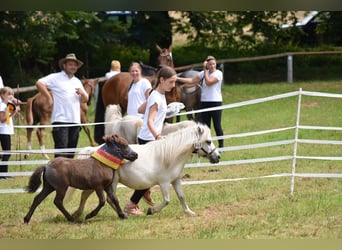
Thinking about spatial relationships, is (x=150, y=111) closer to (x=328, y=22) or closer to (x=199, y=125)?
(x=199, y=125)

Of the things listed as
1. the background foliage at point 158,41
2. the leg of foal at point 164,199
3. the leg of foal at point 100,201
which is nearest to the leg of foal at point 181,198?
the leg of foal at point 164,199

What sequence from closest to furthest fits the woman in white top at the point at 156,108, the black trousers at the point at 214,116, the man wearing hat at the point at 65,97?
the woman in white top at the point at 156,108 < the man wearing hat at the point at 65,97 < the black trousers at the point at 214,116

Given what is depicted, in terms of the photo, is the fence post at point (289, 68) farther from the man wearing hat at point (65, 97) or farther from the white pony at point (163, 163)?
the white pony at point (163, 163)

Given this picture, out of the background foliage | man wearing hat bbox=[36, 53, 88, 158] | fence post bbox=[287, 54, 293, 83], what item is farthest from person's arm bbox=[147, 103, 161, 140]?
fence post bbox=[287, 54, 293, 83]

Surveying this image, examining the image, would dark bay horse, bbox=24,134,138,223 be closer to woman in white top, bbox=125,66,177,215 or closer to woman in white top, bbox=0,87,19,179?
woman in white top, bbox=125,66,177,215

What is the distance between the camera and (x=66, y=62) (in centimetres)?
885

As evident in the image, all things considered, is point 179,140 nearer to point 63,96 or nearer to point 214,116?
point 63,96

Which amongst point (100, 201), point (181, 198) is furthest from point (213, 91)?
point (100, 201)

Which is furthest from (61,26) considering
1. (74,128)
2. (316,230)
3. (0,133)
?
(316,230)

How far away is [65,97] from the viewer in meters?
8.96

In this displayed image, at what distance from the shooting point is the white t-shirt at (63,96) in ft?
29.3

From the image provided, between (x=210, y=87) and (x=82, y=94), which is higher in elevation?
(x=82, y=94)

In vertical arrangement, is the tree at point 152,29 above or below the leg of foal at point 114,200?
above

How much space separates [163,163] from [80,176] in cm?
85
